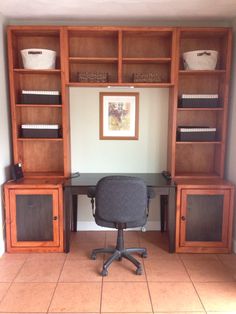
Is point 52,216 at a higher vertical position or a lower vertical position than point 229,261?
higher

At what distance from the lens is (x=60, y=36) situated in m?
2.78

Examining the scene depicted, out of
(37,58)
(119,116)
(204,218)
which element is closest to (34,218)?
(119,116)

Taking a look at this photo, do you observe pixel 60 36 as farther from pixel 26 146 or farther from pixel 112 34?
pixel 26 146

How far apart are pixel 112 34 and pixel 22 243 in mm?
2406

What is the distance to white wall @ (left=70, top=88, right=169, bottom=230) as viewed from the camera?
317 cm

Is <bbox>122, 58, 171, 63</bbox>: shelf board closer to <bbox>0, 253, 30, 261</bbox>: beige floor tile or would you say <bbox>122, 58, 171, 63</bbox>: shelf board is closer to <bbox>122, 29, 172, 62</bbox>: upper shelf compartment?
<bbox>122, 29, 172, 62</bbox>: upper shelf compartment

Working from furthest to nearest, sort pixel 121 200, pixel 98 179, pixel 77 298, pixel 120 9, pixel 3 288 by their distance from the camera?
1. pixel 98 179
2. pixel 120 9
3. pixel 121 200
4. pixel 3 288
5. pixel 77 298

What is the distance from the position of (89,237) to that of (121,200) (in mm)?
1096


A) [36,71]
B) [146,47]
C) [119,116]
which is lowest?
[119,116]

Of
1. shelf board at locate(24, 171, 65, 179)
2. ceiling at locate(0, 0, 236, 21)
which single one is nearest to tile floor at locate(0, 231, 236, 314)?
shelf board at locate(24, 171, 65, 179)

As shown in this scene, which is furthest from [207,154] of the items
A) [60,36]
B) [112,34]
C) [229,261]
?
[60,36]

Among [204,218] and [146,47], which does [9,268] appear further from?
[146,47]

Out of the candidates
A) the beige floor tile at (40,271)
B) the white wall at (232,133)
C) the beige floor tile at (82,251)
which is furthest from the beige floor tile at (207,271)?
the beige floor tile at (40,271)

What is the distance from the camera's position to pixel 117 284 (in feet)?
7.54
